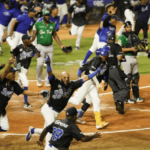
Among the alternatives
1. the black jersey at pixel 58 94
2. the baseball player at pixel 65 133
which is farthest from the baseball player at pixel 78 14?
the baseball player at pixel 65 133

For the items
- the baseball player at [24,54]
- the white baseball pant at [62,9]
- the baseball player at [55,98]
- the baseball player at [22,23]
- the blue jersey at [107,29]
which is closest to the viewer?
the baseball player at [55,98]

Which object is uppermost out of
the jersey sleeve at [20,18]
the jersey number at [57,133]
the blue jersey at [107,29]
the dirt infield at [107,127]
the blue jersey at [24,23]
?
the jersey sleeve at [20,18]

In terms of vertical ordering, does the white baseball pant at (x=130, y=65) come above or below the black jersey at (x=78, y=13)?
below

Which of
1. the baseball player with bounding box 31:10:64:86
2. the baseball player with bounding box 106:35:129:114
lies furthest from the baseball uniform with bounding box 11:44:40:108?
the baseball player with bounding box 106:35:129:114

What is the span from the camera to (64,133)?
584 centimetres

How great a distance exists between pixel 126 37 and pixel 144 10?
239 inches

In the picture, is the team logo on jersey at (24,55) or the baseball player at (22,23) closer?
the team logo on jersey at (24,55)

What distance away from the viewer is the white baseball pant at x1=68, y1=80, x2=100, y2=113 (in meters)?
8.57

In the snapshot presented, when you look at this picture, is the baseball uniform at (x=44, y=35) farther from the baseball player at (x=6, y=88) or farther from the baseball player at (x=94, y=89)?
the baseball player at (x=6, y=88)

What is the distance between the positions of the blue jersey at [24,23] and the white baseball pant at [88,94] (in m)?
4.59

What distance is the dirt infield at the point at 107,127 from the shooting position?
7.64 meters

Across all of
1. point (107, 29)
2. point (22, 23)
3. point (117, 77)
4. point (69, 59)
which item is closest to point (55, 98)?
point (117, 77)

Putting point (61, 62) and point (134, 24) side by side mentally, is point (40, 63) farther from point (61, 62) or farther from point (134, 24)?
point (134, 24)

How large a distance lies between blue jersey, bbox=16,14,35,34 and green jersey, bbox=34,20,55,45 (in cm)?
153
